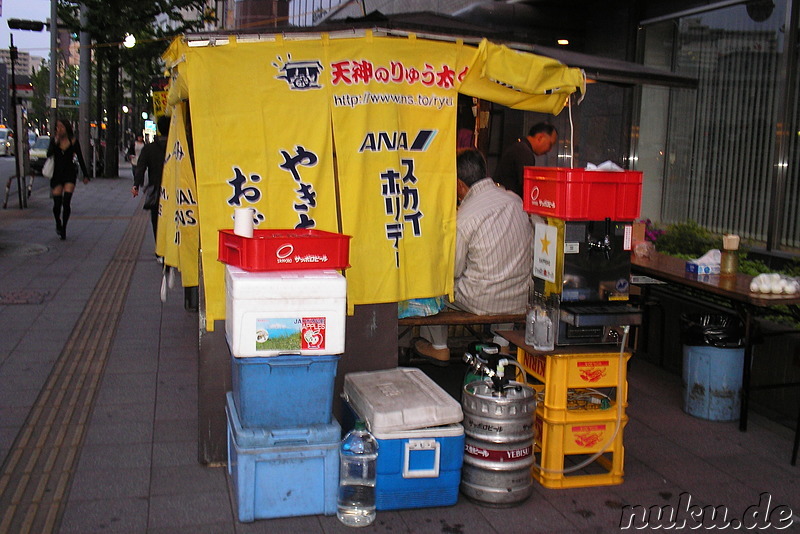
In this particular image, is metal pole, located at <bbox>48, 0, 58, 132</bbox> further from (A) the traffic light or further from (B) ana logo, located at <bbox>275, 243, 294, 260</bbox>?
(B) ana logo, located at <bbox>275, 243, 294, 260</bbox>

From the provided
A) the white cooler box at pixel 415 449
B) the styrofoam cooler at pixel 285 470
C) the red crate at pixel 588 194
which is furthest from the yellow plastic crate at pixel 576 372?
the styrofoam cooler at pixel 285 470

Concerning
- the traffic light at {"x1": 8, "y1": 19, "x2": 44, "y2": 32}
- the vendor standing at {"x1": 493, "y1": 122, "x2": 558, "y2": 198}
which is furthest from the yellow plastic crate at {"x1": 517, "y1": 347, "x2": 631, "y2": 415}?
the traffic light at {"x1": 8, "y1": 19, "x2": 44, "y2": 32}

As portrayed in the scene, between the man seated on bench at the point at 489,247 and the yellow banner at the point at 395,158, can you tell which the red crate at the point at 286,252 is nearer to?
the yellow banner at the point at 395,158

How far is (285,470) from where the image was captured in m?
4.41

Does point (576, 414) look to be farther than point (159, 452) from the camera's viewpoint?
No

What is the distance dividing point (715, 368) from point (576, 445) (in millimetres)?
1749

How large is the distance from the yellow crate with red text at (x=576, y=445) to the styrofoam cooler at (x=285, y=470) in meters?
1.36

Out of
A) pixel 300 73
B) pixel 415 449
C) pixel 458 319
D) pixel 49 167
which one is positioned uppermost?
pixel 300 73

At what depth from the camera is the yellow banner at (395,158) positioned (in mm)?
5312

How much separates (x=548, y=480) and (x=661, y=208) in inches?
273

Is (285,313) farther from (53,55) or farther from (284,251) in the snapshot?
(53,55)

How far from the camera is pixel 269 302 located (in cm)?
423

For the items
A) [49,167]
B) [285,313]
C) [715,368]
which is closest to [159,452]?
[285,313]

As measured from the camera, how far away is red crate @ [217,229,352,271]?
14.3ft
